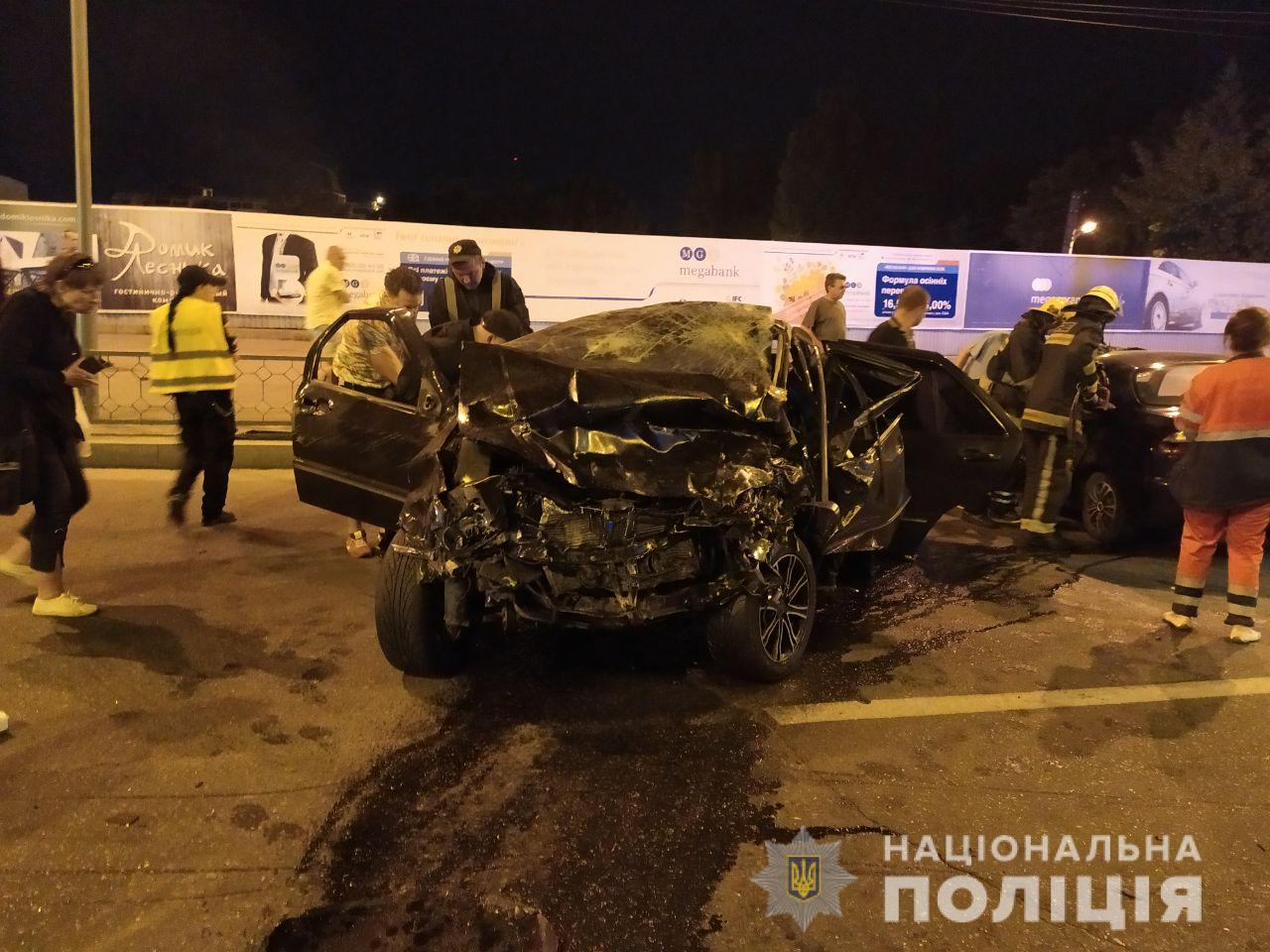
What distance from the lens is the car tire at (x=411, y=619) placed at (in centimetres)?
398

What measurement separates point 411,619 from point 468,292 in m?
3.05

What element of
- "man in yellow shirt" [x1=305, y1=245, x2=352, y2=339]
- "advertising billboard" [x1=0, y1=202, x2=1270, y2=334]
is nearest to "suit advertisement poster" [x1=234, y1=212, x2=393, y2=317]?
"advertising billboard" [x1=0, y1=202, x2=1270, y2=334]

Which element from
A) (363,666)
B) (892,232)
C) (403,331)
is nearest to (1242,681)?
(363,666)

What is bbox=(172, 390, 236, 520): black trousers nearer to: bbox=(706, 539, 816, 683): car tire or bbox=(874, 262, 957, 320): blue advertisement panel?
bbox=(706, 539, 816, 683): car tire

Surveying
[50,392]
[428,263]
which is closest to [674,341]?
[50,392]

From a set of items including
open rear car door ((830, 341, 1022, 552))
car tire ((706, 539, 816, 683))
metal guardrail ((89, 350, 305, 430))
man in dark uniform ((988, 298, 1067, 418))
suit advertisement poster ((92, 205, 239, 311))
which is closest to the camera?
car tire ((706, 539, 816, 683))

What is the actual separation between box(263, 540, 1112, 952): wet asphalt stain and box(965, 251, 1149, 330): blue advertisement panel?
40.5 feet

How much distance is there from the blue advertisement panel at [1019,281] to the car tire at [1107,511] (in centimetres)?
948

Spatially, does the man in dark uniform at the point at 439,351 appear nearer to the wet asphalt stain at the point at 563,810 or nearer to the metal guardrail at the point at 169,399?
the wet asphalt stain at the point at 563,810

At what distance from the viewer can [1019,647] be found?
191 inches

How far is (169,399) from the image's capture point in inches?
371

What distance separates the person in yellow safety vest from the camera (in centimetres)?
617

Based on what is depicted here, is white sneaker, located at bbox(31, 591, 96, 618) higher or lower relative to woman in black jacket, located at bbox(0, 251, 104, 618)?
lower

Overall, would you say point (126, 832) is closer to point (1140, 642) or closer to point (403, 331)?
point (403, 331)
